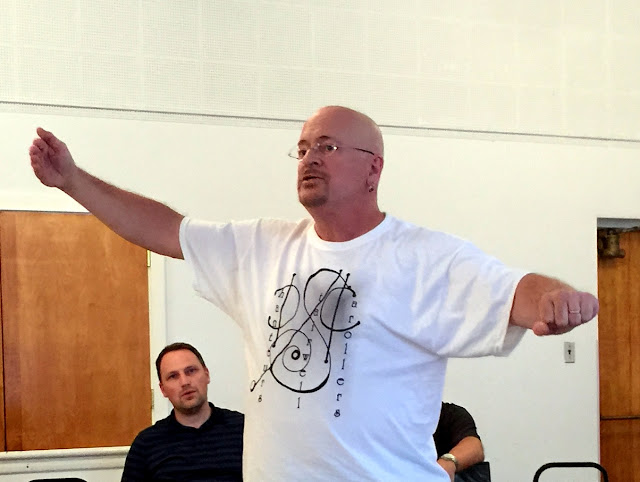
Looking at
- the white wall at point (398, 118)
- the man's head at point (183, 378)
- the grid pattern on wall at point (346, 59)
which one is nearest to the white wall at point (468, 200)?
the white wall at point (398, 118)

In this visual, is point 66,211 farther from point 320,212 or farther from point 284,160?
point 320,212

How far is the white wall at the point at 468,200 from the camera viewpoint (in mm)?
3984

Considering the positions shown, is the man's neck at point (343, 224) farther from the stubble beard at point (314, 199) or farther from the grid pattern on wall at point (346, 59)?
the grid pattern on wall at point (346, 59)

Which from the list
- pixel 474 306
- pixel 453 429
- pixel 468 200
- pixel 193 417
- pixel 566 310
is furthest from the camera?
pixel 468 200

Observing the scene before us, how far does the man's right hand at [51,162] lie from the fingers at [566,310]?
1039 mm

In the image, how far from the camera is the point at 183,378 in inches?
135

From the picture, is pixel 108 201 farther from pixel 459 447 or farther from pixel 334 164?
pixel 459 447

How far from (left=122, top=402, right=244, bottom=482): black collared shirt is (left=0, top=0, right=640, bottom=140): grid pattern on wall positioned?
1644mm

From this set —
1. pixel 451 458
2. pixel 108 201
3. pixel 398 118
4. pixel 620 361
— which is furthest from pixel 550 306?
pixel 620 361

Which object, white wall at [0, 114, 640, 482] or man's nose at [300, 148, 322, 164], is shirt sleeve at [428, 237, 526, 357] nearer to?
man's nose at [300, 148, 322, 164]

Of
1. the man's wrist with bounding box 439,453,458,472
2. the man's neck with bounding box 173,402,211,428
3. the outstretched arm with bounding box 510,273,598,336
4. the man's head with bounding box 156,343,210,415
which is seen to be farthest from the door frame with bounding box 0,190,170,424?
the outstretched arm with bounding box 510,273,598,336

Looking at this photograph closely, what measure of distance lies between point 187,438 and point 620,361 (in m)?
2.92

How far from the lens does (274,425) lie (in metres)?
1.61

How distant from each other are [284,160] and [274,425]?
2.74 meters
